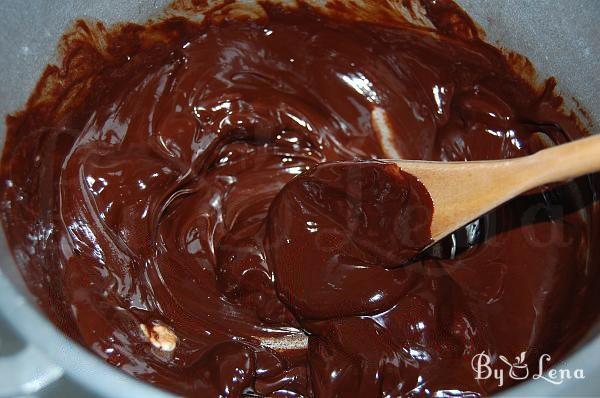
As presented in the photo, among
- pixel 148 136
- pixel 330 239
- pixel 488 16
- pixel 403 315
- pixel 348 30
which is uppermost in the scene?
pixel 488 16

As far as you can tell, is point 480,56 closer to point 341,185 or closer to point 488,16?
point 488,16

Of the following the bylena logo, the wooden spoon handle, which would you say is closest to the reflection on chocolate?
the bylena logo

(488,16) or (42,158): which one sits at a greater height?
(488,16)

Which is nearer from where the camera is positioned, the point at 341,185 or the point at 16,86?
the point at 16,86

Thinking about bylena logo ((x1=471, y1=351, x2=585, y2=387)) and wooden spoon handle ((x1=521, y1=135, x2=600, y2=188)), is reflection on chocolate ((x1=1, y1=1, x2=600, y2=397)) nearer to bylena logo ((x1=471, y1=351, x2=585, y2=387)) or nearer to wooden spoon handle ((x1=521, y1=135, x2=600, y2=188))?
bylena logo ((x1=471, y1=351, x2=585, y2=387))

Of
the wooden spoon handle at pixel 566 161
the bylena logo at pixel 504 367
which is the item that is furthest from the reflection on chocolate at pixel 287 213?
the wooden spoon handle at pixel 566 161

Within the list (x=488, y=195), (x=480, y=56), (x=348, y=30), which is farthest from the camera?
(x=348, y=30)

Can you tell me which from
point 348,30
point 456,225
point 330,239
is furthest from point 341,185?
point 348,30
